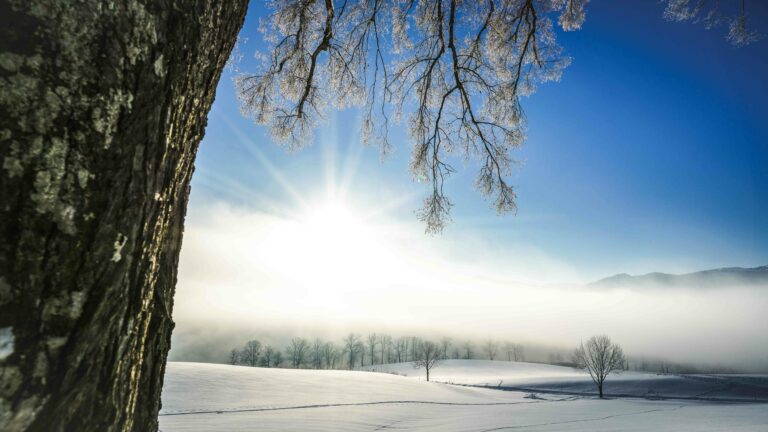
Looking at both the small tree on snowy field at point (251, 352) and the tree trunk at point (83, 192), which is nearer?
the tree trunk at point (83, 192)

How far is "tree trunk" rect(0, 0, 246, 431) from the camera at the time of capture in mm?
534

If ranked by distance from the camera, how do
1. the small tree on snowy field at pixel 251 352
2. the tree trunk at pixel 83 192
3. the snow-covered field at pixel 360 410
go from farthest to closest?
the small tree on snowy field at pixel 251 352 < the snow-covered field at pixel 360 410 < the tree trunk at pixel 83 192

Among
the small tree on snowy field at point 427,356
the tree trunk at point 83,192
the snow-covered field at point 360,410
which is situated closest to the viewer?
the tree trunk at point 83,192

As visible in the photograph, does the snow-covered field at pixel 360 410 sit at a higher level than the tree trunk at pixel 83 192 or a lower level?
lower

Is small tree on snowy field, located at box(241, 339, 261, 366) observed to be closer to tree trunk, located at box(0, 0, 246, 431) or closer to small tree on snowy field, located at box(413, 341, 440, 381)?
small tree on snowy field, located at box(413, 341, 440, 381)

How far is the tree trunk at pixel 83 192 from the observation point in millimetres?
534

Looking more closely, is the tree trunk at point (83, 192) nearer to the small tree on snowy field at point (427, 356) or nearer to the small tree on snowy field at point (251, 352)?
the small tree on snowy field at point (427, 356)

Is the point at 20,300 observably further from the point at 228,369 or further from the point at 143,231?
the point at 228,369

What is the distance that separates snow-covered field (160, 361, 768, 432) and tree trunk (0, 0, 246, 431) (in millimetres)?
12907

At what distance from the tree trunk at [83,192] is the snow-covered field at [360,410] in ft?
42.3

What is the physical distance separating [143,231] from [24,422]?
1.12 ft

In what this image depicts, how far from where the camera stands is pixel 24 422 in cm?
54

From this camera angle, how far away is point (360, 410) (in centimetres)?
1812

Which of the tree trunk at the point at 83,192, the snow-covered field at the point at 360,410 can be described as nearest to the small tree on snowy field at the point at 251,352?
the snow-covered field at the point at 360,410
